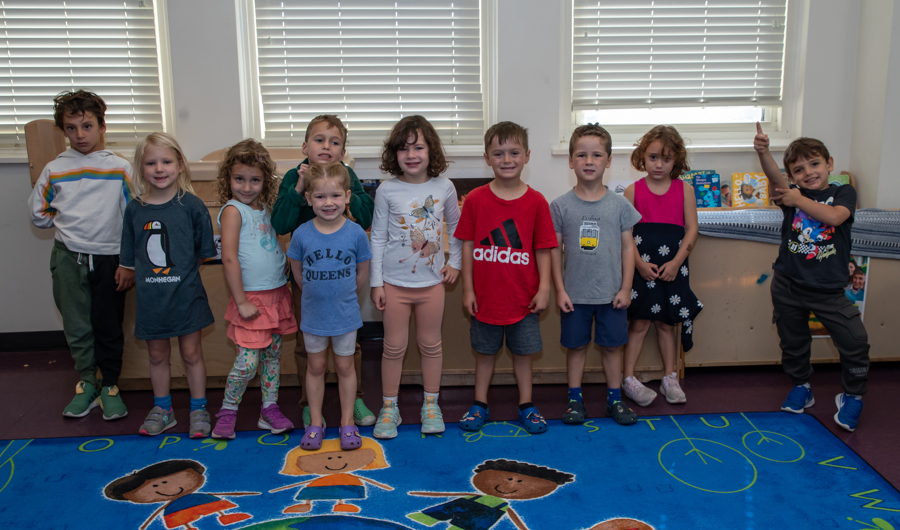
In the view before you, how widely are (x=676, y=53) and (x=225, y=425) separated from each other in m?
3.00

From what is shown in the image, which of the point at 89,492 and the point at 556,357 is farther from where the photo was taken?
the point at 556,357

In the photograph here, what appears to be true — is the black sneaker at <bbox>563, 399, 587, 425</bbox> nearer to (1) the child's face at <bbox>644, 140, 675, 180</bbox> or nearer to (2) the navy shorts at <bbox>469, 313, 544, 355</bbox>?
(2) the navy shorts at <bbox>469, 313, 544, 355</bbox>

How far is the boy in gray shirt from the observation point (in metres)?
2.07

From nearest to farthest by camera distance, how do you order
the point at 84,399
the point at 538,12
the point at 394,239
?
the point at 394,239 < the point at 84,399 < the point at 538,12

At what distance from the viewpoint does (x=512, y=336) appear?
6.84ft

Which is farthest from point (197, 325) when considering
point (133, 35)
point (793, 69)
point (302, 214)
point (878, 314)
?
point (793, 69)

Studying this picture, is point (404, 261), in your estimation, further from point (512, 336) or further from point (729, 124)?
point (729, 124)

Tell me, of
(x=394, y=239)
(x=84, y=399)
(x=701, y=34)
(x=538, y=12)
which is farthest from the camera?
(x=701, y=34)

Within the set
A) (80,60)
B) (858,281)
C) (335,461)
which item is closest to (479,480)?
(335,461)

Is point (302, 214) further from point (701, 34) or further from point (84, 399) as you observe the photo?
point (701, 34)

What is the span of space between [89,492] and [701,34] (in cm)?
354

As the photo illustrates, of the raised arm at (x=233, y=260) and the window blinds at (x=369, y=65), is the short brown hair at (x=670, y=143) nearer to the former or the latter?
the window blinds at (x=369, y=65)

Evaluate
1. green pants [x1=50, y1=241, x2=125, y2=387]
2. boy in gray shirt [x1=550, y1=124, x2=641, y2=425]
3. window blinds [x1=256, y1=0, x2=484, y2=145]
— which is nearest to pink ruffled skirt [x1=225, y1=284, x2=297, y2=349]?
green pants [x1=50, y1=241, x2=125, y2=387]

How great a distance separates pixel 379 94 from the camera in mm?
3125
